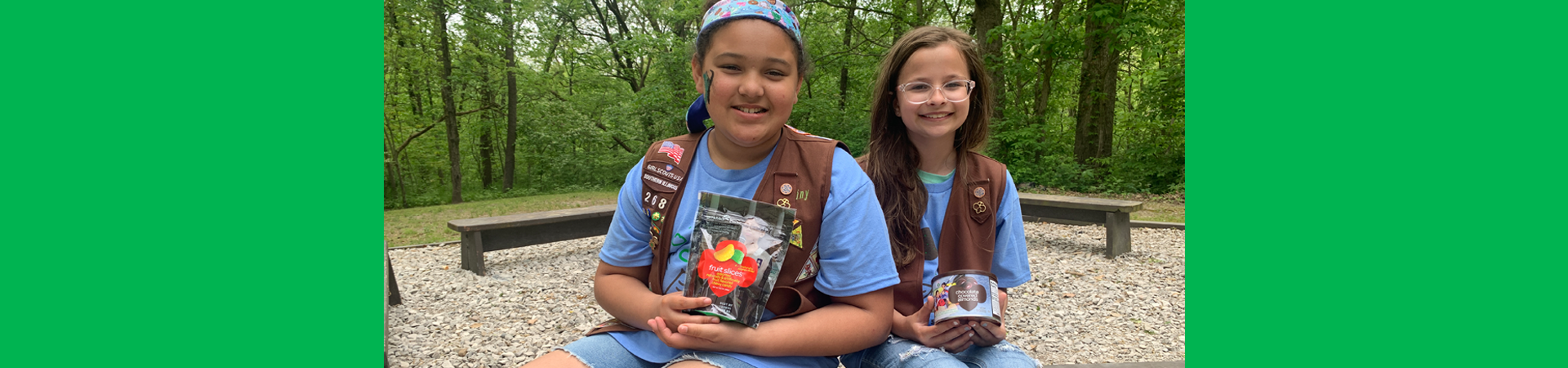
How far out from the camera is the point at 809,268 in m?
1.35

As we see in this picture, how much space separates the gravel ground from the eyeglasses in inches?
85.7

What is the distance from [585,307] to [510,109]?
7.14m

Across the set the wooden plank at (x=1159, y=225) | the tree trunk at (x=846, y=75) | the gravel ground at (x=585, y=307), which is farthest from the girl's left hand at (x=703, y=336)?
the tree trunk at (x=846, y=75)

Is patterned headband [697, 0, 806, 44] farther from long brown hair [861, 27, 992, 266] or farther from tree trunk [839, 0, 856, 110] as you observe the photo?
tree trunk [839, 0, 856, 110]

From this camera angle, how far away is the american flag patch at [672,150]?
144cm

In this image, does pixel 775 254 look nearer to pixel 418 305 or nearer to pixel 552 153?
pixel 418 305

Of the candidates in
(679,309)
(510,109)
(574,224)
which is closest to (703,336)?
(679,309)

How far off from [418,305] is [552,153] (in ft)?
24.0

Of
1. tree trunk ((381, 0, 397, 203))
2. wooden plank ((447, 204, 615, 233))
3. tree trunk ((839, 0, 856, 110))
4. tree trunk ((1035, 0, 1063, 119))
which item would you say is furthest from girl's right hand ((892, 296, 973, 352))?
tree trunk ((839, 0, 856, 110))

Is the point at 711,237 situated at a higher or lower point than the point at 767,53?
lower

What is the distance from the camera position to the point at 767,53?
129 cm

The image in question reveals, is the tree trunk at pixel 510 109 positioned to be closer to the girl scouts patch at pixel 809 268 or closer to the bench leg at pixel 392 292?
the bench leg at pixel 392 292

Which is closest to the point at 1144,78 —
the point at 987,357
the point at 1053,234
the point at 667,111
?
the point at 1053,234

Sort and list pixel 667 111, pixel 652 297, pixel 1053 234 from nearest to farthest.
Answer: pixel 652 297 → pixel 1053 234 → pixel 667 111
